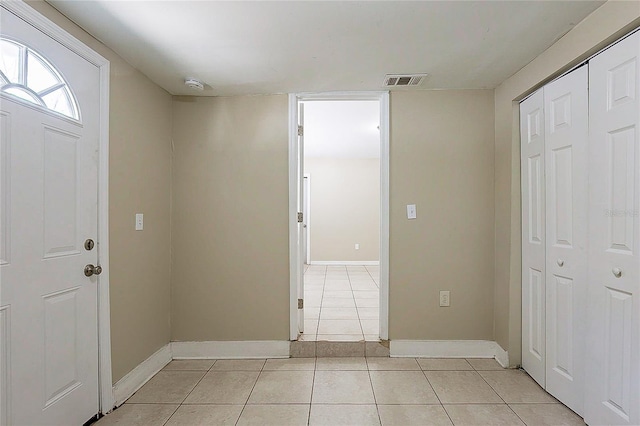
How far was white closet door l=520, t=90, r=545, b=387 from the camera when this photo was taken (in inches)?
85.9

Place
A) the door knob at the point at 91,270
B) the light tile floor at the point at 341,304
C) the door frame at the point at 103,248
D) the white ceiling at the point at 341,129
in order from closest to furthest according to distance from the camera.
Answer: the door knob at the point at 91,270 < the door frame at the point at 103,248 < the light tile floor at the point at 341,304 < the white ceiling at the point at 341,129

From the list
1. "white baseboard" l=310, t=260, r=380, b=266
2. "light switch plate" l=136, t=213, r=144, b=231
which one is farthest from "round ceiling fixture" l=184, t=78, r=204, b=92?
"white baseboard" l=310, t=260, r=380, b=266

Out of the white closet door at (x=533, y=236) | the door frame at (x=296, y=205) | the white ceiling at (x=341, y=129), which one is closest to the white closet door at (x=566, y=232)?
the white closet door at (x=533, y=236)

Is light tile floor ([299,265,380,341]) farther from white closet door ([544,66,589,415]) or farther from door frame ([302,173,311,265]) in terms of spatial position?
white closet door ([544,66,589,415])

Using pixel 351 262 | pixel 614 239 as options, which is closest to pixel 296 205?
pixel 614 239

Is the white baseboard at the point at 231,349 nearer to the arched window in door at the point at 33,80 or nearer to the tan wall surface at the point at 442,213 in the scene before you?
the tan wall surface at the point at 442,213

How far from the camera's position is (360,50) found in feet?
6.62

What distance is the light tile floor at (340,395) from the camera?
191cm

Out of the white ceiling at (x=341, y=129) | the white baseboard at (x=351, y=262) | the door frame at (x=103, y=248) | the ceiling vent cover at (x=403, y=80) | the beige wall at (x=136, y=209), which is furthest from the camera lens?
the white baseboard at (x=351, y=262)

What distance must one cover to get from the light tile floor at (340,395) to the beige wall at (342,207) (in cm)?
450

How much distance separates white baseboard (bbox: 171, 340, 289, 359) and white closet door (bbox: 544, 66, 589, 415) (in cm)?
190

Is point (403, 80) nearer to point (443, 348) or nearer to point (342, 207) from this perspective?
point (443, 348)

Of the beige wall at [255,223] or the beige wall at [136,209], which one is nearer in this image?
the beige wall at [136,209]

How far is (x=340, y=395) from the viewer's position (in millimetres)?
2146
